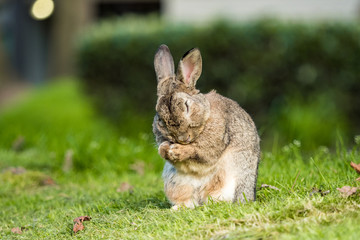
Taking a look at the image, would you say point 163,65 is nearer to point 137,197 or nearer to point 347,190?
point 137,197

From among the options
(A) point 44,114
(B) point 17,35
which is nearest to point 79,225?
(A) point 44,114

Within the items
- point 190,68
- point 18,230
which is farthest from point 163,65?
point 18,230

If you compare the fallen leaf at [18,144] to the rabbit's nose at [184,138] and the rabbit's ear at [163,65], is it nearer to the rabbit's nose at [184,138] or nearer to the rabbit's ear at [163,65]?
the rabbit's ear at [163,65]

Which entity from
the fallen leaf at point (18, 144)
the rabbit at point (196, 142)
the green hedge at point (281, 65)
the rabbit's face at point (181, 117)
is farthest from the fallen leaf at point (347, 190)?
the fallen leaf at point (18, 144)

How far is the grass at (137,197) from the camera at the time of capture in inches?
143

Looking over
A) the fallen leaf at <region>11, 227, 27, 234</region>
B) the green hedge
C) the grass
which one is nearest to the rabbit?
the grass

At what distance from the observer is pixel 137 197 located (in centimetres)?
511

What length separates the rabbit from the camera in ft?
12.9

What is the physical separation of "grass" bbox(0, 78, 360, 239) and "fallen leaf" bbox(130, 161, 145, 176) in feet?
0.04

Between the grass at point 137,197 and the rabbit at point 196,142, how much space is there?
17 cm

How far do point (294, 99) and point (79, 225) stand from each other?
20.1ft

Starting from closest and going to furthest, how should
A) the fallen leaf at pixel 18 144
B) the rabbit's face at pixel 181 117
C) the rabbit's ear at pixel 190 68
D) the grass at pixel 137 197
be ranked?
the grass at pixel 137 197, the rabbit's face at pixel 181 117, the rabbit's ear at pixel 190 68, the fallen leaf at pixel 18 144

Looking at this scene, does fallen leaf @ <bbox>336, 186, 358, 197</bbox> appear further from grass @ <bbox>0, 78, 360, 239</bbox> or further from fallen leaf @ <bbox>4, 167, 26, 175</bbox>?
fallen leaf @ <bbox>4, 167, 26, 175</bbox>

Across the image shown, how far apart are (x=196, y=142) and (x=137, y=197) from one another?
131cm
